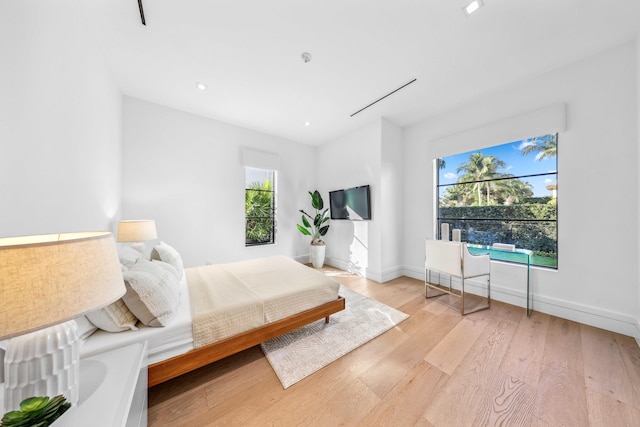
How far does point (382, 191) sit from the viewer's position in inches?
139

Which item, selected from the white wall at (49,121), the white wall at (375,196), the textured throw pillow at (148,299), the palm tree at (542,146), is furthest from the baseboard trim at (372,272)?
the white wall at (49,121)

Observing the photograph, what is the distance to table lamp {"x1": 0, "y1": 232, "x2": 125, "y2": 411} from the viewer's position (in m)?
0.51

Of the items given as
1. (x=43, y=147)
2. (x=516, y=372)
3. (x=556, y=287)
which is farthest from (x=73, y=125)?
(x=556, y=287)

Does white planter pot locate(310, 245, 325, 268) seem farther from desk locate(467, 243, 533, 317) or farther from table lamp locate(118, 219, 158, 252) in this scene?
table lamp locate(118, 219, 158, 252)

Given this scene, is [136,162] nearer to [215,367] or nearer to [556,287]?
[215,367]

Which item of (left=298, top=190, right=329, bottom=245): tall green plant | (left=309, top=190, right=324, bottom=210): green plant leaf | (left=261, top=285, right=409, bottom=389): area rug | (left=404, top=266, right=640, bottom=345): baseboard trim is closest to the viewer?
(left=261, top=285, right=409, bottom=389): area rug

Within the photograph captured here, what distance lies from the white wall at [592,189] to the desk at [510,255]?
4.4 inches

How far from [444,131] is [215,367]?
4026 mm

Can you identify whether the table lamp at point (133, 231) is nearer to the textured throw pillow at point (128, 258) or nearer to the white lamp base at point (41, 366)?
the textured throw pillow at point (128, 258)

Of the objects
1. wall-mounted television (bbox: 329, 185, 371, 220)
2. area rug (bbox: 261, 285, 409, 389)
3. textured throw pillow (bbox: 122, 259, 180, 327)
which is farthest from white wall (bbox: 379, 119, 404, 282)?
textured throw pillow (bbox: 122, 259, 180, 327)

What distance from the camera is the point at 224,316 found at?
1563 millimetres

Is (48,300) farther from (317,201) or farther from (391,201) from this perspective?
(317,201)

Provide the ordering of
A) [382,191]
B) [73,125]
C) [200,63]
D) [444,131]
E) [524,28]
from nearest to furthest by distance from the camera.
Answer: [73,125], [524,28], [200,63], [444,131], [382,191]

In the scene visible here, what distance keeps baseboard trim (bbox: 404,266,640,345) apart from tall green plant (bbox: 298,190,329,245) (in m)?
2.72
